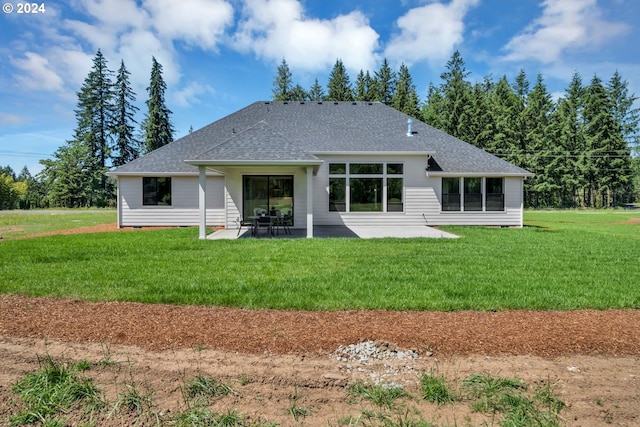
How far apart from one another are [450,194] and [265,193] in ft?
28.1

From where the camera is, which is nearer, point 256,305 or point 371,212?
point 256,305

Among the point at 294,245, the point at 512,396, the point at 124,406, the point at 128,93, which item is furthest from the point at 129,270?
the point at 128,93

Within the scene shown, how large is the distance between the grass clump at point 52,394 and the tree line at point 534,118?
142ft

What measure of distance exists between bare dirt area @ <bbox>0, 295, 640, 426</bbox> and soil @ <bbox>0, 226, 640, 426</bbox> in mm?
13

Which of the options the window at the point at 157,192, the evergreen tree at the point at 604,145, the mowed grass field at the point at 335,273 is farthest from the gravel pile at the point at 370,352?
the evergreen tree at the point at 604,145

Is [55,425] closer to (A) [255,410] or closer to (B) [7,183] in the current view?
(A) [255,410]

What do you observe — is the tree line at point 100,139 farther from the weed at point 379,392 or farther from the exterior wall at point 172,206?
the weed at point 379,392

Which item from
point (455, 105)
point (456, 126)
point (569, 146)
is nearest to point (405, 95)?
point (455, 105)

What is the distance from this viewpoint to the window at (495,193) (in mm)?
17500

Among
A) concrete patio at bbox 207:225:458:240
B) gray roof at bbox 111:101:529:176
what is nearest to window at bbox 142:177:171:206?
gray roof at bbox 111:101:529:176

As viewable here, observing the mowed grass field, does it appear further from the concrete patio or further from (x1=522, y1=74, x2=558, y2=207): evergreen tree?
(x1=522, y1=74, x2=558, y2=207): evergreen tree

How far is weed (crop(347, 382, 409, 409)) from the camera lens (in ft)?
9.43

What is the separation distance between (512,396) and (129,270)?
7063 mm

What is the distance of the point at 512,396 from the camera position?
2908mm
